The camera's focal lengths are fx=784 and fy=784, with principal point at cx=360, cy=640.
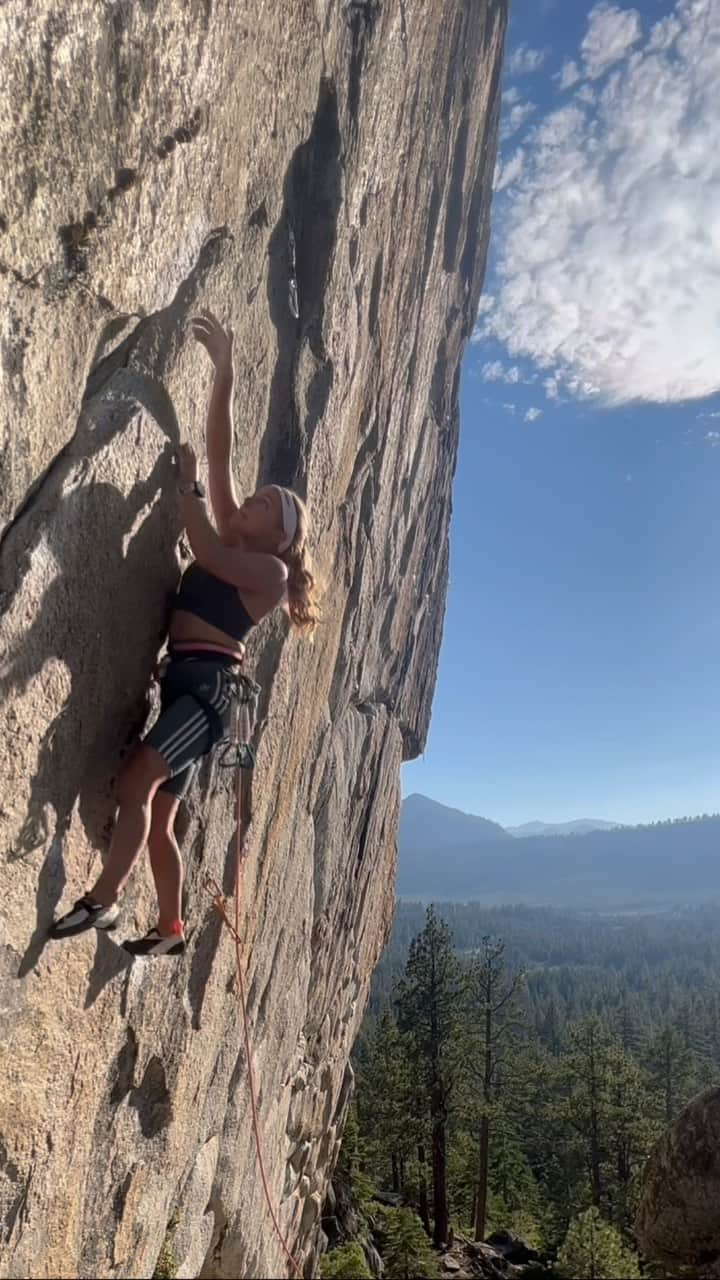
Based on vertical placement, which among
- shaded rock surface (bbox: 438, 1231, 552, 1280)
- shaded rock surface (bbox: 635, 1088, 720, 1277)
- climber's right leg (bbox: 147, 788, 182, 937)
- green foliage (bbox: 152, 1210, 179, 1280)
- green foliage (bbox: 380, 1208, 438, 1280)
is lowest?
shaded rock surface (bbox: 438, 1231, 552, 1280)

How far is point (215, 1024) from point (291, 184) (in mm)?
6296

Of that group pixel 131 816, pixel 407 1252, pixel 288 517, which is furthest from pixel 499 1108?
pixel 288 517

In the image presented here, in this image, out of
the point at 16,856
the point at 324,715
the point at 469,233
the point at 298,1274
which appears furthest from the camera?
the point at 469,233

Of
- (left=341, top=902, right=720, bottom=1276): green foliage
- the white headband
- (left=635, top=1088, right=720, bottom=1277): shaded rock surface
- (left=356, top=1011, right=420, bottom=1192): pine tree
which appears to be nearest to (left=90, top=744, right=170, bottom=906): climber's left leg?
the white headband

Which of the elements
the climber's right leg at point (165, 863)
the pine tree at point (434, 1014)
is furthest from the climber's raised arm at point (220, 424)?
the pine tree at point (434, 1014)

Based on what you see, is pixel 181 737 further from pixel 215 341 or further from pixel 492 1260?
pixel 492 1260

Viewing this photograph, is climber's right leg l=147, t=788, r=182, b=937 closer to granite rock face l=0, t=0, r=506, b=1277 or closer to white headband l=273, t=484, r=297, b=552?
granite rock face l=0, t=0, r=506, b=1277

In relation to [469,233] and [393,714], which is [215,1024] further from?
[469,233]

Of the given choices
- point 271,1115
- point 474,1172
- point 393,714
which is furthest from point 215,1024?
point 474,1172

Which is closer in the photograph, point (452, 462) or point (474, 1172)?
point (452, 462)

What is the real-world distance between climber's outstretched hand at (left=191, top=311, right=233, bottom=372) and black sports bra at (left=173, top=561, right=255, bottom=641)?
1235 mm

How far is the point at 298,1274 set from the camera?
8.11 ft

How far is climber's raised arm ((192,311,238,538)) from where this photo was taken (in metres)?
4.51

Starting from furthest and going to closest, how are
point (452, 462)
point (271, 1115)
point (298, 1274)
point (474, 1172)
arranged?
point (474, 1172) < point (452, 462) < point (271, 1115) < point (298, 1274)
